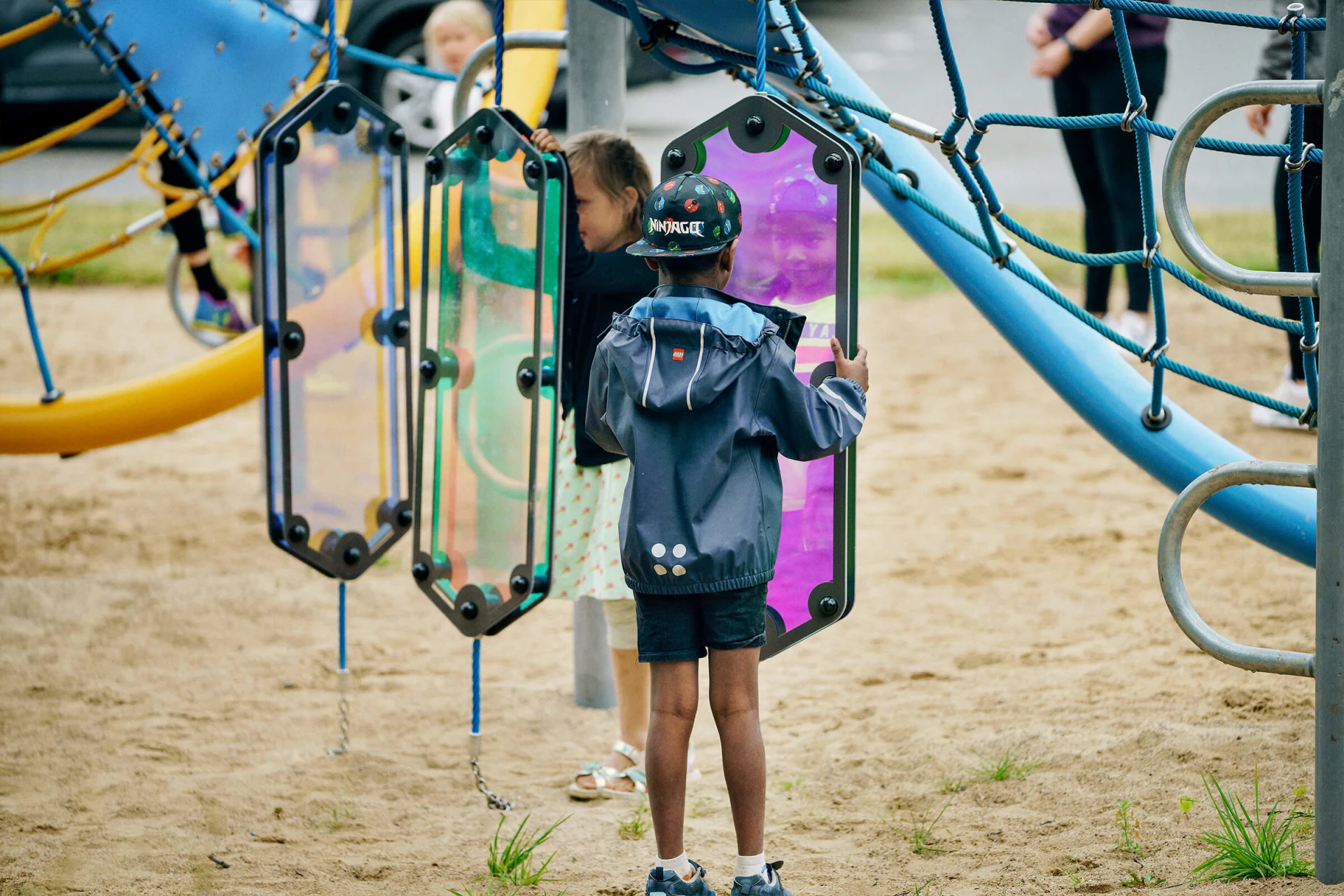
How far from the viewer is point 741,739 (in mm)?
2158

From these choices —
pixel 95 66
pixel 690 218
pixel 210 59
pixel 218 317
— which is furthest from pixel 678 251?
pixel 95 66

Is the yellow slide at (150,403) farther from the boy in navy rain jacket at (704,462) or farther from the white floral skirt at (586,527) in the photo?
the boy in navy rain jacket at (704,462)

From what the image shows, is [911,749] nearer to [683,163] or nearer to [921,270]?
[683,163]

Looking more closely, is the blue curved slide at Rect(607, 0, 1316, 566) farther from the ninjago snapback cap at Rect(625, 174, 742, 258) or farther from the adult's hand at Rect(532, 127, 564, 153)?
the ninjago snapback cap at Rect(625, 174, 742, 258)

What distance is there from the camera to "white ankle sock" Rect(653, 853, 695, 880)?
7.22ft

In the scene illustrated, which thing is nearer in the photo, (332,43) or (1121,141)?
(332,43)

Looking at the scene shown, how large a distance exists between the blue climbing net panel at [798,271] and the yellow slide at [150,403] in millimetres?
1350

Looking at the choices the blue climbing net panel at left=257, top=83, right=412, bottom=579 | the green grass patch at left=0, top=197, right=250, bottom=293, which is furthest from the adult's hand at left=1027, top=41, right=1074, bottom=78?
the green grass patch at left=0, top=197, right=250, bottom=293

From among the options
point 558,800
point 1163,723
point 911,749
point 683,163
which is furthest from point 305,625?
point 1163,723

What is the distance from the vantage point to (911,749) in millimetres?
2967

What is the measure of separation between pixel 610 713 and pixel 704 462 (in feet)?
4.66

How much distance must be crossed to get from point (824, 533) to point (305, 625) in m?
2.01

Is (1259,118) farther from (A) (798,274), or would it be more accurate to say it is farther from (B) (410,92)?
(B) (410,92)

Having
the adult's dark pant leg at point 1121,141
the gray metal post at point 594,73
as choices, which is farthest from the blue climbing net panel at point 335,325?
the adult's dark pant leg at point 1121,141
